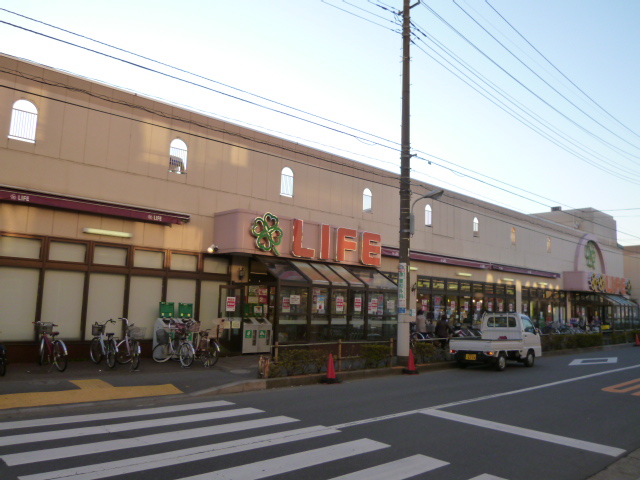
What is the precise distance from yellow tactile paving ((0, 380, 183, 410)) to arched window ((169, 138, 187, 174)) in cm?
780

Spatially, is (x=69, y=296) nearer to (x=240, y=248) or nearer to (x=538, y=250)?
(x=240, y=248)

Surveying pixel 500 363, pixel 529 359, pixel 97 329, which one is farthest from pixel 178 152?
pixel 529 359

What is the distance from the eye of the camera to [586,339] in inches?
1134

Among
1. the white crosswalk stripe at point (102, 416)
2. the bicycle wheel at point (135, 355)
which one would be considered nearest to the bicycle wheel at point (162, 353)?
the bicycle wheel at point (135, 355)

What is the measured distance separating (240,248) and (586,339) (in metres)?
21.1

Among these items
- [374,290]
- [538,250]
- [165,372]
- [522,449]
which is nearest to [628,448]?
[522,449]

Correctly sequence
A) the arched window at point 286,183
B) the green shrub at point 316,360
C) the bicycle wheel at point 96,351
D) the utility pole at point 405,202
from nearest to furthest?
the green shrub at point 316,360
the bicycle wheel at point 96,351
the utility pole at point 405,202
the arched window at point 286,183

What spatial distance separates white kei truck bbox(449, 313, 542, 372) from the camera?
17922 millimetres

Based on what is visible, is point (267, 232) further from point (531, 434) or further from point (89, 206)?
point (531, 434)

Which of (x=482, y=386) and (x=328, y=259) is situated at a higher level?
(x=328, y=259)

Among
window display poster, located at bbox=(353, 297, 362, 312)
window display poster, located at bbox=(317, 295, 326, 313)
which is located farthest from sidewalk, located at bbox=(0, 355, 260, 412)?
window display poster, located at bbox=(353, 297, 362, 312)

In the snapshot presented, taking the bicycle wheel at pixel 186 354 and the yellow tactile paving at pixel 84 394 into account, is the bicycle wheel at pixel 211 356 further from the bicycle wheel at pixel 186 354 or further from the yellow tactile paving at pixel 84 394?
the yellow tactile paving at pixel 84 394

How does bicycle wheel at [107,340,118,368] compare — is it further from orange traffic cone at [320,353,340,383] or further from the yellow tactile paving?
orange traffic cone at [320,353,340,383]

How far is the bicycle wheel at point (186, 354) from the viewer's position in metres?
15.4
